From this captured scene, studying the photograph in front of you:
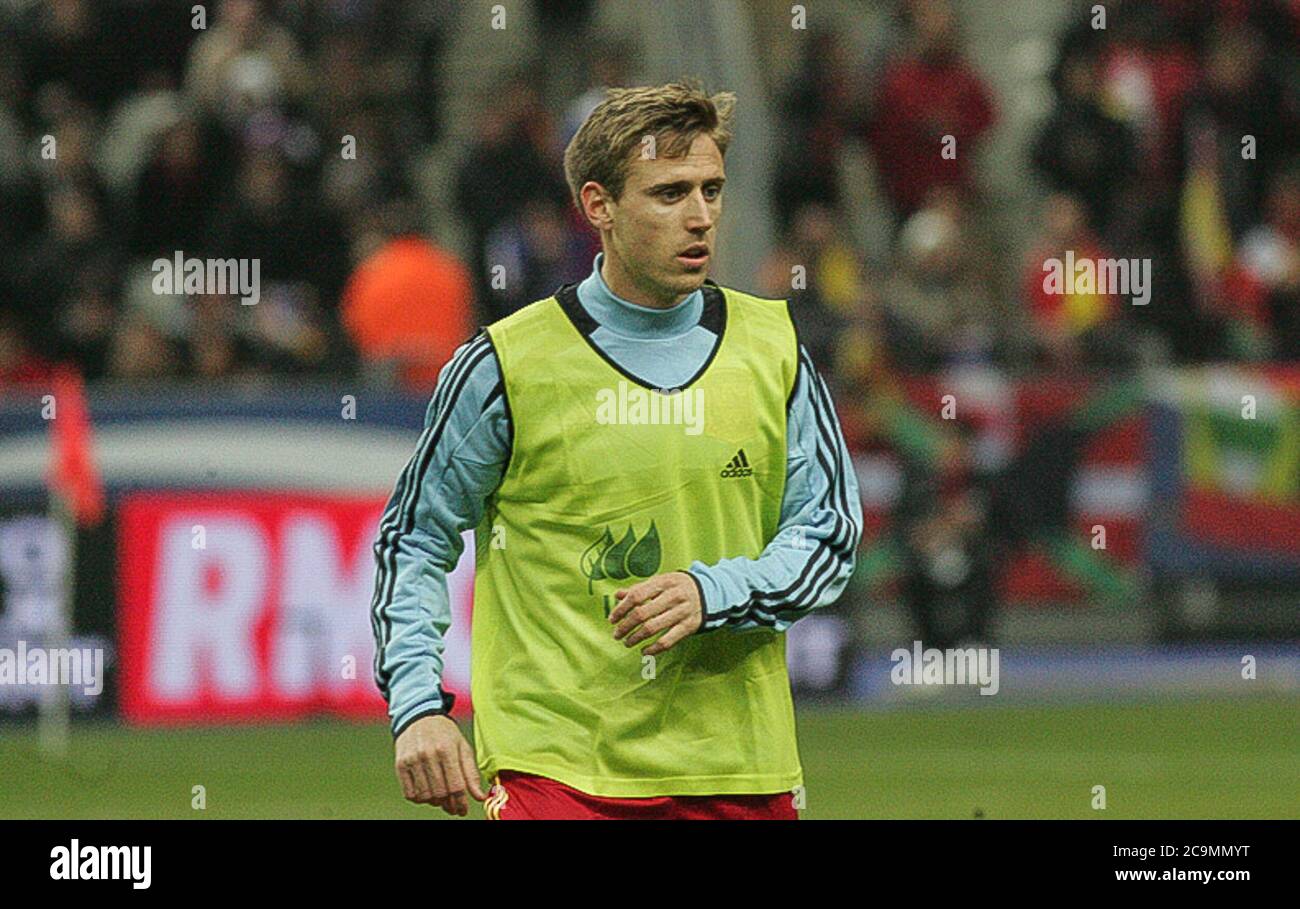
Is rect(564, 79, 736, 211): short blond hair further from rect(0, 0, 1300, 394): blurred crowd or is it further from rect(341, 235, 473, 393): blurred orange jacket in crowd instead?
rect(341, 235, 473, 393): blurred orange jacket in crowd

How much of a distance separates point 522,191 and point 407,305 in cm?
144

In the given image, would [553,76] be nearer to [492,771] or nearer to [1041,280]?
[1041,280]

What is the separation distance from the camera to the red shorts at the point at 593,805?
5977 millimetres

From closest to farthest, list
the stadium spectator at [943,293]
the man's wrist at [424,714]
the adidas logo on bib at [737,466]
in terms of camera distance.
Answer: the man's wrist at [424,714] < the adidas logo on bib at [737,466] < the stadium spectator at [943,293]

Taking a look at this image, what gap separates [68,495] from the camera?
1428 centimetres

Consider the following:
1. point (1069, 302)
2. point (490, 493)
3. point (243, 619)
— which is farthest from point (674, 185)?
point (1069, 302)

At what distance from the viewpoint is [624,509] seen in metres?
6.02

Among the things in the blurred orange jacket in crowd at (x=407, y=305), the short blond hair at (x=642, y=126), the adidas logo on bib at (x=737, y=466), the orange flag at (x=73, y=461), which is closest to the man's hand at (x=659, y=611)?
the adidas logo on bib at (x=737, y=466)

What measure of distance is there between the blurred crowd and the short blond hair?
9860 mm

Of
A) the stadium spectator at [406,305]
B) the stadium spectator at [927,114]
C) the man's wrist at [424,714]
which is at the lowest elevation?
the man's wrist at [424,714]

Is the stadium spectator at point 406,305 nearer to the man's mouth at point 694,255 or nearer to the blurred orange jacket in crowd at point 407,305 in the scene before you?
the blurred orange jacket in crowd at point 407,305

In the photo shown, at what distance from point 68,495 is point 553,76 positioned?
21.3 ft

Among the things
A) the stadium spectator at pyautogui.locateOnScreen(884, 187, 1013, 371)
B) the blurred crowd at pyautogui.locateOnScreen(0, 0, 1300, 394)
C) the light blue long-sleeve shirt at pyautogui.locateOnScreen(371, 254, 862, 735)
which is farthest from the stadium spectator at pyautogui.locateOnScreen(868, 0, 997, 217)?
the light blue long-sleeve shirt at pyautogui.locateOnScreen(371, 254, 862, 735)

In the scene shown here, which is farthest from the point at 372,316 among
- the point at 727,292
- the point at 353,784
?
the point at 727,292
